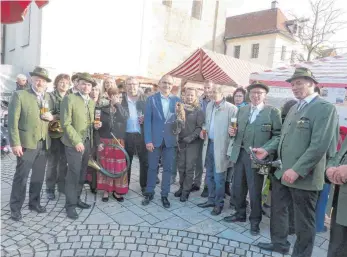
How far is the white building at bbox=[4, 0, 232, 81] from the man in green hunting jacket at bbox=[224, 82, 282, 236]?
1041 cm

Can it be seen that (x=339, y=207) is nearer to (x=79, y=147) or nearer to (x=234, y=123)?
(x=234, y=123)

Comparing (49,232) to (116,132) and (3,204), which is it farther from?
(116,132)

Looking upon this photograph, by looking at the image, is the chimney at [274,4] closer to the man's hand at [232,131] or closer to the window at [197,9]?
the window at [197,9]

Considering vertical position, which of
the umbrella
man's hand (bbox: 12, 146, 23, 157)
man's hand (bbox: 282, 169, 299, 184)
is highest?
the umbrella

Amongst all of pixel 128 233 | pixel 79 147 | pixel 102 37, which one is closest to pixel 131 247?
pixel 128 233

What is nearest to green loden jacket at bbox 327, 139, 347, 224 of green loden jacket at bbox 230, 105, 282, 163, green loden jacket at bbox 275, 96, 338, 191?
green loden jacket at bbox 275, 96, 338, 191

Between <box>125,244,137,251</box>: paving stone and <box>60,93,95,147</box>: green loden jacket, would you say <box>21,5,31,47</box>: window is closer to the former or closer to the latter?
<box>60,93,95,147</box>: green loden jacket

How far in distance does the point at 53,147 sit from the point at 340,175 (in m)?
3.91

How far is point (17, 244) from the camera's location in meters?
3.08

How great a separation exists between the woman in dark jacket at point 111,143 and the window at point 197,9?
61.7 ft

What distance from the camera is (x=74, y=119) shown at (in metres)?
3.84

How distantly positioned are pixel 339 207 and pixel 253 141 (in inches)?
58.9

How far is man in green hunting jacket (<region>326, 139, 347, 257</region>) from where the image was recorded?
7.02ft

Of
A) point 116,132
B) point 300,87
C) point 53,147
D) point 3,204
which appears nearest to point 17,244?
point 3,204
